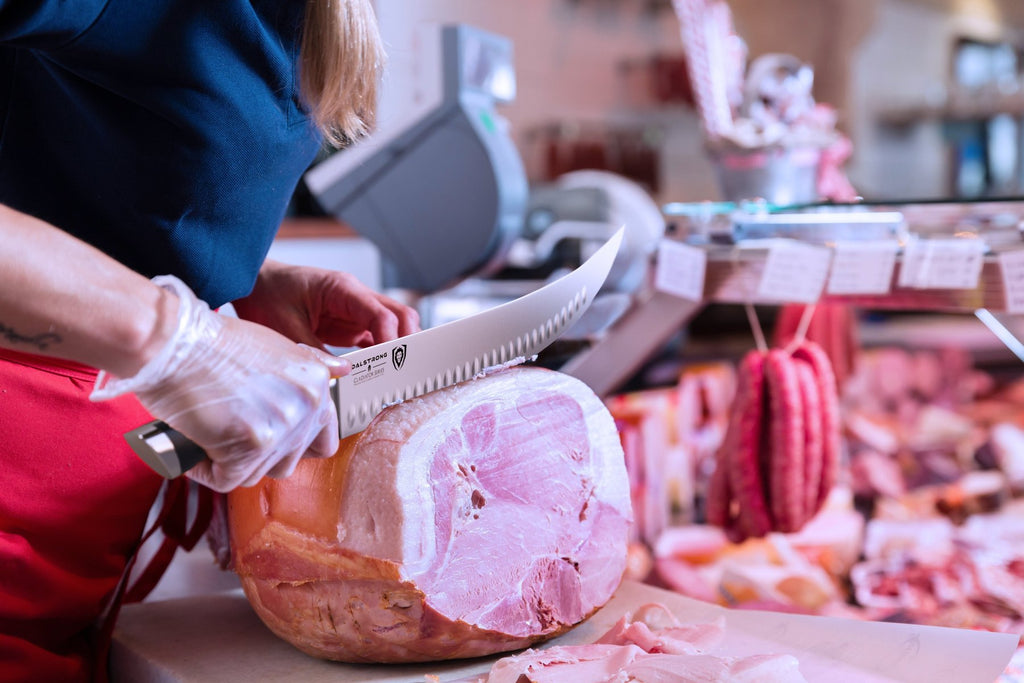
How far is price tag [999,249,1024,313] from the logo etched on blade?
0.89m

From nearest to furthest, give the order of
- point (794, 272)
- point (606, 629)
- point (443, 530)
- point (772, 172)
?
point (443, 530), point (606, 629), point (794, 272), point (772, 172)

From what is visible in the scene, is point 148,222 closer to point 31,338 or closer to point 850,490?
point 31,338

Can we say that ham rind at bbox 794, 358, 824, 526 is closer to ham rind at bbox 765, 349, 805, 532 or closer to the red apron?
ham rind at bbox 765, 349, 805, 532

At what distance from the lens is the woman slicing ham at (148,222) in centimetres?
79

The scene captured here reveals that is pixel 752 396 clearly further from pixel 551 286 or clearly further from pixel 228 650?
pixel 228 650

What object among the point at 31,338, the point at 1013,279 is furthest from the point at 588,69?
the point at 31,338

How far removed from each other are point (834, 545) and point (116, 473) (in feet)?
4.92

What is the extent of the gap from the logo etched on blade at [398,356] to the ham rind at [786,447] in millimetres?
888

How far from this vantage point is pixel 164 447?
78cm

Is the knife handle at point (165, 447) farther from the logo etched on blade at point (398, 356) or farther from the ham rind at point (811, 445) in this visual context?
the ham rind at point (811, 445)

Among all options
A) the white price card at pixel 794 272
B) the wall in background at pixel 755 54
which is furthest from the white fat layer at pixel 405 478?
the wall in background at pixel 755 54

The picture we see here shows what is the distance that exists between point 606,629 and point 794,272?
700mm

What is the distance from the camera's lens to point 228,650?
3.64 ft

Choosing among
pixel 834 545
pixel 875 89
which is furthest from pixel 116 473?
pixel 875 89
